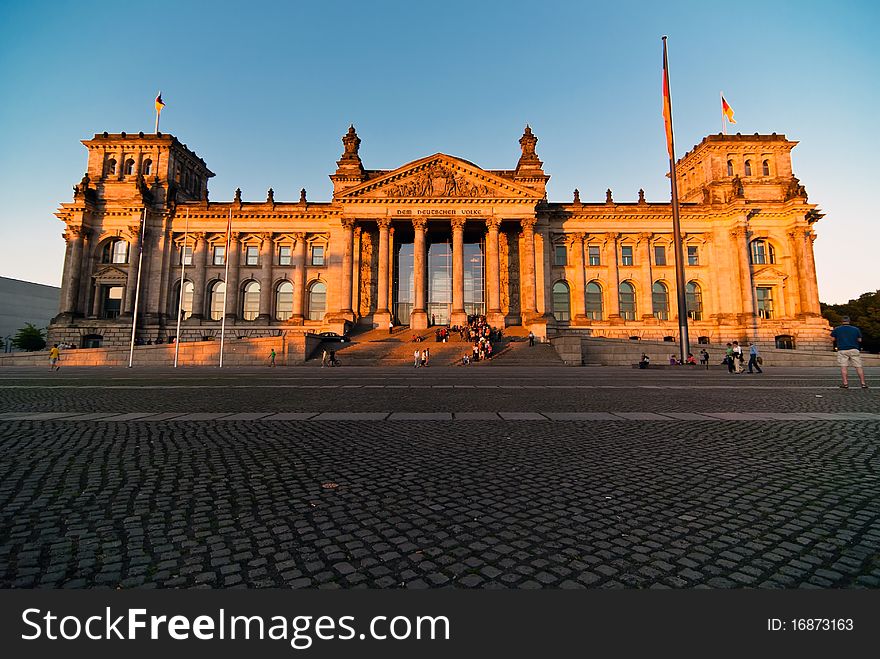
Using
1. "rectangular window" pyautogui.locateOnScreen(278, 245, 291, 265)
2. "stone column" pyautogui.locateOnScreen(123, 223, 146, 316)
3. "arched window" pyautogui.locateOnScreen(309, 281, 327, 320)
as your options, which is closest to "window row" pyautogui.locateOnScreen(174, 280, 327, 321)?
"arched window" pyautogui.locateOnScreen(309, 281, 327, 320)

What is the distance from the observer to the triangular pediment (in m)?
42.0

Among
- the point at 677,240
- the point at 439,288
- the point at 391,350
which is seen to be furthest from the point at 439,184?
the point at 677,240

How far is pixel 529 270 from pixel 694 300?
19.8 meters

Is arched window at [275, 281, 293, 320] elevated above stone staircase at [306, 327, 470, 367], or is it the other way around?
arched window at [275, 281, 293, 320]

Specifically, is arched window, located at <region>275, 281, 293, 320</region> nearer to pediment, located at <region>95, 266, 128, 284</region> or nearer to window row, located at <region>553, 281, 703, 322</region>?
pediment, located at <region>95, 266, 128, 284</region>

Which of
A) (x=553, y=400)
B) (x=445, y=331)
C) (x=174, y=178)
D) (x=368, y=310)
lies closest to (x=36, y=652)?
(x=553, y=400)

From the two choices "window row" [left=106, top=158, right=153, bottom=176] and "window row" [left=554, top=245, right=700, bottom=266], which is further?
"window row" [left=106, top=158, right=153, bottom=176]

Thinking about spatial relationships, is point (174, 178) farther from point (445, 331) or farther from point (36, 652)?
point (36, 652)

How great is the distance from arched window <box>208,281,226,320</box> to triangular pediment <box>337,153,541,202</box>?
56.4ft

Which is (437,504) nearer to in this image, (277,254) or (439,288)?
(439,288)

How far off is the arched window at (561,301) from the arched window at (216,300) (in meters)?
35.9

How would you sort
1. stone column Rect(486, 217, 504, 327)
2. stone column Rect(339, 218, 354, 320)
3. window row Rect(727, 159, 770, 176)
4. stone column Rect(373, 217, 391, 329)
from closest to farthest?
stone column Rect(373, 217, 391, 329) → stone column Rect(486, 217, 504, 327) → stone column Rect(339, 218, 354, 320) → window row Rect(727, 159, 770, 176)

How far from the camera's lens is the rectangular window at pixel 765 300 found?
45000 mm

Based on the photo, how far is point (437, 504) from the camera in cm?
240
